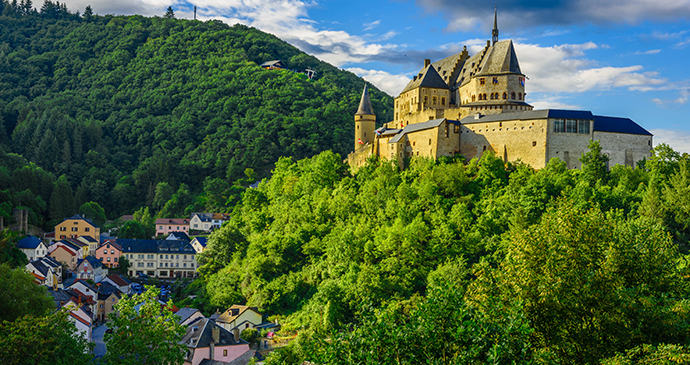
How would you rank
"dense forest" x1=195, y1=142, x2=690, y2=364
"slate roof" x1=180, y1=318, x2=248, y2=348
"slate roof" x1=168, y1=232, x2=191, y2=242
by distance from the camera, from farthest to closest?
"slate roof" x1=168, y1=232, x2=191, y2=242 < "slate roof" x1=180, y1=318, x2=248, y2=348 < "dense forest" x1=195, y1=142, x2=690, y2=364

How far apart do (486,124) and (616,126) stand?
11925 mm

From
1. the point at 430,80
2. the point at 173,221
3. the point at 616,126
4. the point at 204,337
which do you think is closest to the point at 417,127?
the point at 430,80

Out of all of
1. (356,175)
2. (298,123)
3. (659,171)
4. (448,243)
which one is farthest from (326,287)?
(298,123)

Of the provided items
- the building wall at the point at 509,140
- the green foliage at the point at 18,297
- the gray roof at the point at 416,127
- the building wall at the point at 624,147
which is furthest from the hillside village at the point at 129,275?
the building wall at the point at 624,147

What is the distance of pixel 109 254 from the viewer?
83.8 metres

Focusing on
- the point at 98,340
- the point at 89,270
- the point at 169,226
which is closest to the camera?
the point at 98,340

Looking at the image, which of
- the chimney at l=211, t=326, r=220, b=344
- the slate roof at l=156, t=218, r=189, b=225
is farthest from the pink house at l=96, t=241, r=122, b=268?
the chimney at l=211, t=326, r=220, b=344

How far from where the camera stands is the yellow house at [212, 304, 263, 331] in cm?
5162

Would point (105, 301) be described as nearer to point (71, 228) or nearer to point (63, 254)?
point (63, 254)

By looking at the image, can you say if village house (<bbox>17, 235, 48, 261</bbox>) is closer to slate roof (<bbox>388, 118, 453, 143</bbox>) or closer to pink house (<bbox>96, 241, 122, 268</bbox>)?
pink house (<bbox>96, 241, 122, 268</bbox>)

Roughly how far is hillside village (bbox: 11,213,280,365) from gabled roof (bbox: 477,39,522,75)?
34975 millimetres

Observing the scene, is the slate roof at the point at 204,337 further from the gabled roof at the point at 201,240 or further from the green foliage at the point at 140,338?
the gabled roof at the point at 201,240

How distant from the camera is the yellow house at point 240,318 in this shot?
169 ft

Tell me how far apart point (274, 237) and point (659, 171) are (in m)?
38.8
